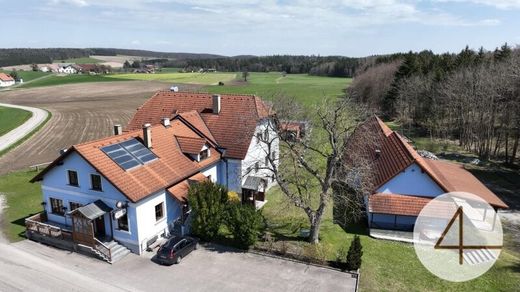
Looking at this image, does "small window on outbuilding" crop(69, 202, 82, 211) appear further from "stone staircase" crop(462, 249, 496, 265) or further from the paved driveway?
"stone staircase" crop(462, 249, 496, 265)

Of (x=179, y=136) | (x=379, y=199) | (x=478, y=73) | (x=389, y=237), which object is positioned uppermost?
(x=478, y=73)

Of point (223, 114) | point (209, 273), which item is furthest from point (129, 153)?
point (223, 114)

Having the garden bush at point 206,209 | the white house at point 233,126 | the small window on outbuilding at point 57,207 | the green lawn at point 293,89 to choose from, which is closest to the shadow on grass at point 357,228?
the white house at point 233,126

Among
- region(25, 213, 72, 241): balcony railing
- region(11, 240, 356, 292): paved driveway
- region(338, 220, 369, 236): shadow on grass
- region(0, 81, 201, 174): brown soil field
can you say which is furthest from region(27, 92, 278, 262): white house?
region(0, 81, 201, 174): brown soil field

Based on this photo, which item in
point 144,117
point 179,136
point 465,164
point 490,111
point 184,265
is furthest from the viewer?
point 490,111

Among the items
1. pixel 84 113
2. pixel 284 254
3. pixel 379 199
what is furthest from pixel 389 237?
pixel 84 113

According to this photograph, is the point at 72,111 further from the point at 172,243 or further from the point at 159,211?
the point at 172,243

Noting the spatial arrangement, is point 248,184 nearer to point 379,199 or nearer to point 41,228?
point 379,199
